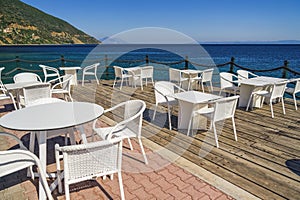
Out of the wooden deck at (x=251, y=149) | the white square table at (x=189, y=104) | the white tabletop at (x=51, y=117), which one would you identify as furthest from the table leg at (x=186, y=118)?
the white tabletop at (x=51, y=117)

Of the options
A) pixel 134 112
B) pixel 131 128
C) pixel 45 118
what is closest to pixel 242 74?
pixel 134 112

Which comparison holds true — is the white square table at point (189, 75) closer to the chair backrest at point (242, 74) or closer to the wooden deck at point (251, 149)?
the chair backrest at point (242, 74)

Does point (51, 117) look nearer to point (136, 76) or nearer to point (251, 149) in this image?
point (251, 149)

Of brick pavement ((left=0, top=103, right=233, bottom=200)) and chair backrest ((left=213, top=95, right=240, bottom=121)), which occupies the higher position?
chair backrest ((left=213, top=95, right=240, bottom=121))

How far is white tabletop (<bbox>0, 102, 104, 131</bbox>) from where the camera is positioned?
179cm

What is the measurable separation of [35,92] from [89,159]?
2.33 metres

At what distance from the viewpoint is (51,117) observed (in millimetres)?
Answer: 2018

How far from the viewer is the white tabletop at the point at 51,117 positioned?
1.79m

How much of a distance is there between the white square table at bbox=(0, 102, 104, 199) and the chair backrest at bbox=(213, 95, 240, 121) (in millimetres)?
1484

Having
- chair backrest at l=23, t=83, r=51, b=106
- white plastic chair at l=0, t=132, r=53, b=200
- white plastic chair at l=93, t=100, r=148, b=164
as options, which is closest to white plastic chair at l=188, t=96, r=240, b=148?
white plastic chair at l=93, t=100, r=148, b=164

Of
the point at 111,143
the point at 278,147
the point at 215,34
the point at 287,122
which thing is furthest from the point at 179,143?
the point at 215,34

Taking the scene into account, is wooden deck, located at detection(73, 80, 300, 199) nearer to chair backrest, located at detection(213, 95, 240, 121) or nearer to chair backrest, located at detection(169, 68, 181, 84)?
chair backrest, located at detection(213, 95, 240, 121)

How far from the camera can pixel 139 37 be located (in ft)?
11.3

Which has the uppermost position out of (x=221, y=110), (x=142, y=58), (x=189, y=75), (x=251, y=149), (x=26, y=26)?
(x=26, y=26)
